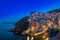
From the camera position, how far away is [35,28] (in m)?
23.6

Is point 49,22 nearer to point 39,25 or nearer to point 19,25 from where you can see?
point 39,25

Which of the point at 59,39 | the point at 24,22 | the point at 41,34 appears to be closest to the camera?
the point at 59,39

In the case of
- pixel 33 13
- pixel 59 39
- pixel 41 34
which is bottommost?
pixel 59 39

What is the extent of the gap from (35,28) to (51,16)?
2440 mm

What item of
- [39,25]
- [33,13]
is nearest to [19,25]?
[33,13]

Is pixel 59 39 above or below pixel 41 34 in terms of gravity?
below

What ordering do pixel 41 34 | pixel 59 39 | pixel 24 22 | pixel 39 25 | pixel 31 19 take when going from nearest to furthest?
pixel 59 39 → pixel 41 34 → pixel 39 25 → pixel 31 19 → pixel 24 22

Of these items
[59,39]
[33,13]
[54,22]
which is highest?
[33,13]

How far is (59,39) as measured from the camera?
49.3ft

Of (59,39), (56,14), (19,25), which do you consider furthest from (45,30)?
(19,25)

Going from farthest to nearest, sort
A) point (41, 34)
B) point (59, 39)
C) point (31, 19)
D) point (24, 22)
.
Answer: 1. point (24, 22)
2. point (31, 19)
3. point (41, 34)
4. point (59, 39)

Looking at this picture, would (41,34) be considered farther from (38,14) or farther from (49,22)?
(38,14)

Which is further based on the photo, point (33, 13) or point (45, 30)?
point (33, 13)

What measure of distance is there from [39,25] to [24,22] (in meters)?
5.96
